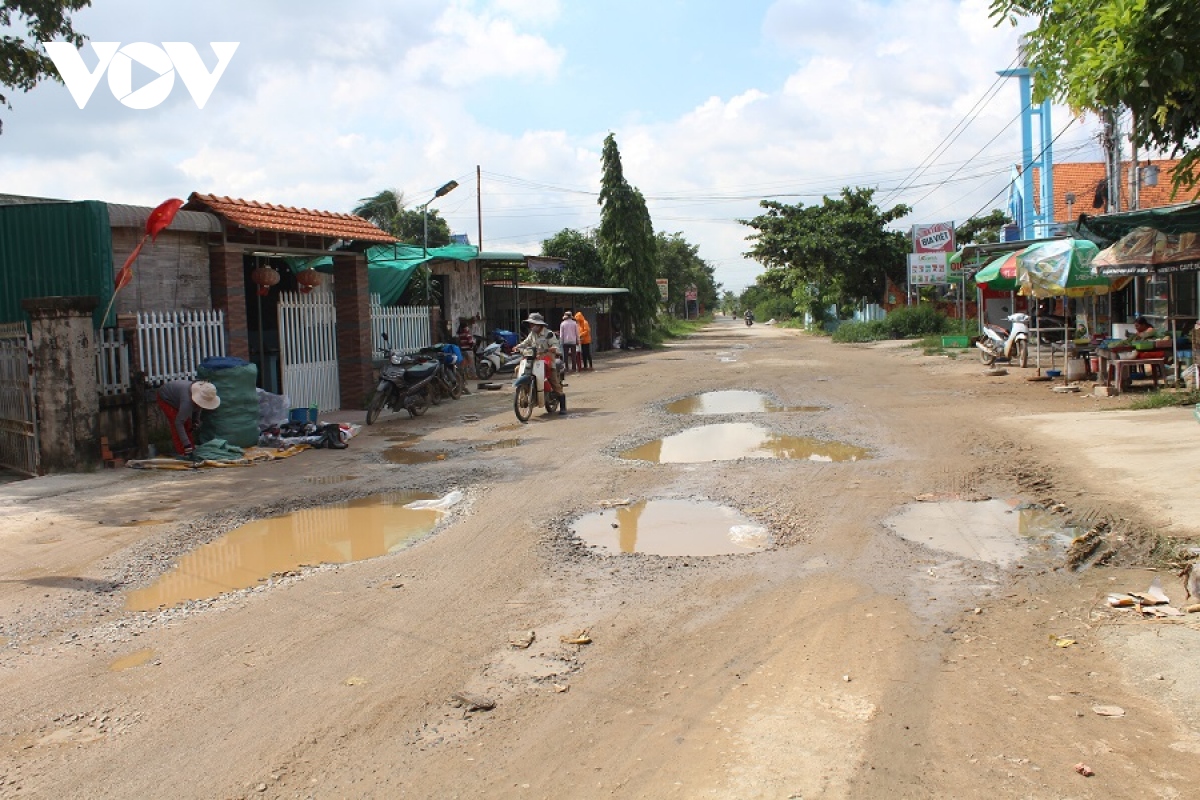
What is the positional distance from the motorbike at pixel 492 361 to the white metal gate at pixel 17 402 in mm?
13280

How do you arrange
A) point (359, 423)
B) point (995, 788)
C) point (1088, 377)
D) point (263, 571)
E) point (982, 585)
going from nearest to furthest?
point (995, 788), point (982, 585), point (263, 571), point (359, 423), point (1088, 377)

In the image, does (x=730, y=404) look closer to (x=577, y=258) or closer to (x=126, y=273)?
(x=126, y=273)

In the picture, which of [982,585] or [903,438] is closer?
[982,585]

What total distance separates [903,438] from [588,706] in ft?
26.8

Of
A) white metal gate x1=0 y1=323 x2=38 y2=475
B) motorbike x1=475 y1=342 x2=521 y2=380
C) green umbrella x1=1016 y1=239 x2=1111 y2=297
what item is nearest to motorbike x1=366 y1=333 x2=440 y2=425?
white metal gate x1=0 y1=323 x2=38 y2=475

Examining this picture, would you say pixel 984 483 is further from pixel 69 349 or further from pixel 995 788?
pixel 69 349

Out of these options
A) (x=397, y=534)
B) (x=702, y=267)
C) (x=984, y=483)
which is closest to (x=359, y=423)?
(x=397, y=534)

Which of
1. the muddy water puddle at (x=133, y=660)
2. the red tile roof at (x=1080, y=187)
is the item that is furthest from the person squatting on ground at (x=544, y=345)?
the red tile roof at (x=1080, y=187)

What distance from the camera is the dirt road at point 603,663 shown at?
3590 millimetres

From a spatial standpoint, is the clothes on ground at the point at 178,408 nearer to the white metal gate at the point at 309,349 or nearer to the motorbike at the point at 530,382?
the white metal gate at the point at 309,349

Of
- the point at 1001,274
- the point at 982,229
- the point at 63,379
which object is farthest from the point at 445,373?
the point at 982,229

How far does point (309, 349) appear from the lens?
16.7 meters

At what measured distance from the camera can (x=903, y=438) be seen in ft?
37.6

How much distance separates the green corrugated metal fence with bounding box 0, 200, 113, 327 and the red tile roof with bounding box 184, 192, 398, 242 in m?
1.99
